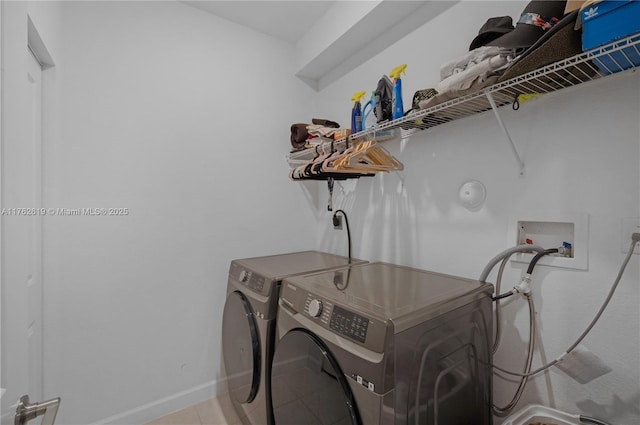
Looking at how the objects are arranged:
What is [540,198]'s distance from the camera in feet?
3.85

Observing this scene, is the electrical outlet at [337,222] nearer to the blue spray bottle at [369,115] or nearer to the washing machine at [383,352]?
the blue spray bottle at [369,115]

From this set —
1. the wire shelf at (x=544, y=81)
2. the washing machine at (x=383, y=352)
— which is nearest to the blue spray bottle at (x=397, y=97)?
the wire shelf at (x=544, y=81)

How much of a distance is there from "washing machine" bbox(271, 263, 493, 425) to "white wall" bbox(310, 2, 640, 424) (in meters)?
0.21

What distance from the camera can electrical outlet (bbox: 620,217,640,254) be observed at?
94cm

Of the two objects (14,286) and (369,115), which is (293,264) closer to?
(369,115)

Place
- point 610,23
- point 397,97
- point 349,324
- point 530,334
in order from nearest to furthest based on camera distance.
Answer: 1. point 610,23
2. point 349,324
3. point 530,334
4. point 397,97

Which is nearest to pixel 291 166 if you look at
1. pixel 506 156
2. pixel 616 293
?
pixel 506 156

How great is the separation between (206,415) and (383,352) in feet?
5.54

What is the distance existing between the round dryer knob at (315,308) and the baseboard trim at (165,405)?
1.37 metres

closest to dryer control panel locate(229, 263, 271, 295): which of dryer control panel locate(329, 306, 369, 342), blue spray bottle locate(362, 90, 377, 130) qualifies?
dryer control panel locate(329, 306, 369, 342)

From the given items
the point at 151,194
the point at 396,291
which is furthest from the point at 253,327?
the point at 151,194

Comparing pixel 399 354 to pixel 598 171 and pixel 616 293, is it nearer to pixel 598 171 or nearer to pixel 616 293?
pixel 616 293

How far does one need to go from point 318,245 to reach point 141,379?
1527mm

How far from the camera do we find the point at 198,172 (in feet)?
6.46
